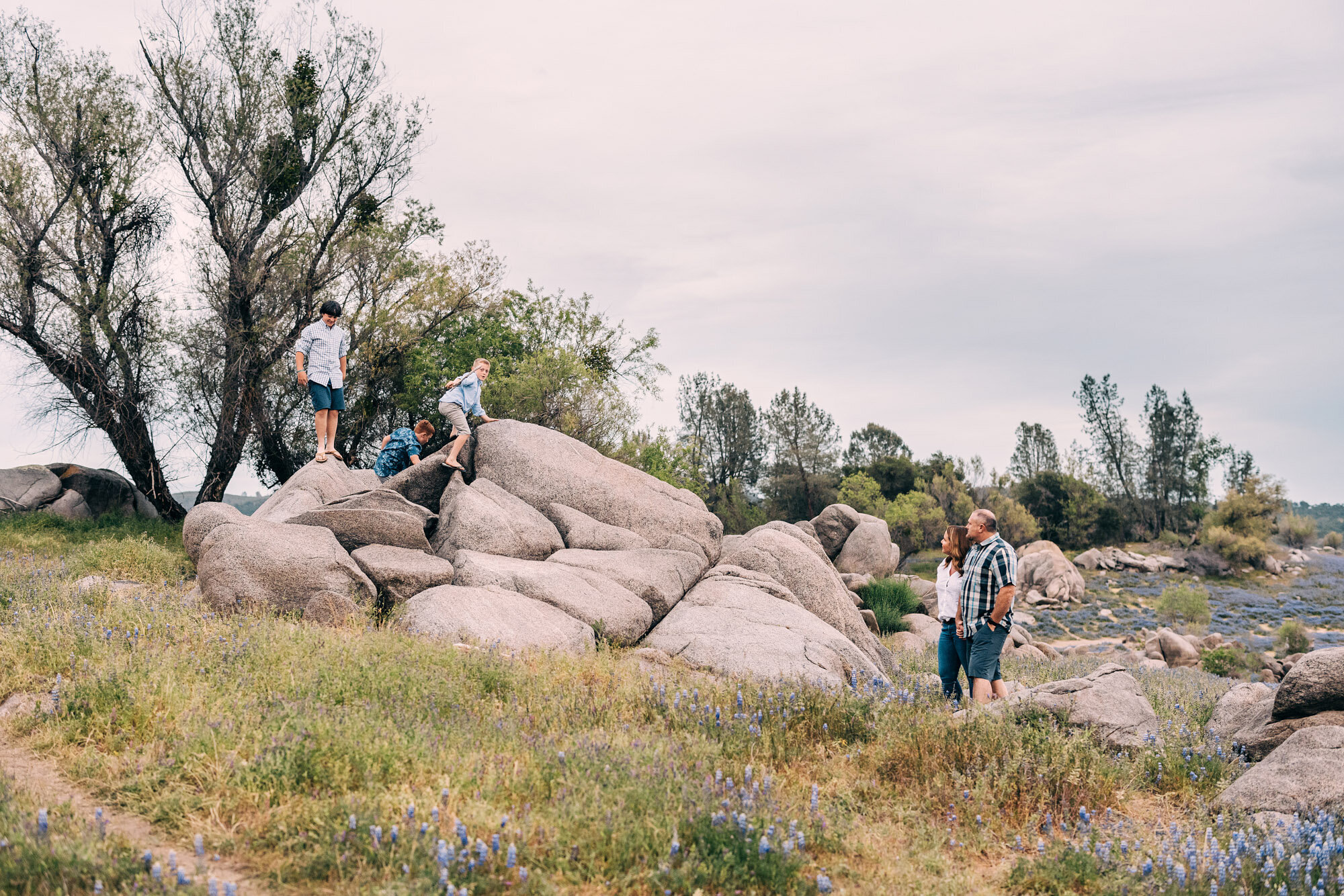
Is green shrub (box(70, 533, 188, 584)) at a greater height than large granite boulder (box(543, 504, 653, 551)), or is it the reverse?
large granite boulder (box(543, 504, 653, 551))

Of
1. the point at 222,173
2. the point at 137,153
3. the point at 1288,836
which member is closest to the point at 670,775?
the point at 1288,836

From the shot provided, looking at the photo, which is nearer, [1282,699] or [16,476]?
[1282,699]

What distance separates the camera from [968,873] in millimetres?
5074

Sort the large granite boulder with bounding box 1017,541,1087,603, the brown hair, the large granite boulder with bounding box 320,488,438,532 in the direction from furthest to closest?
the large granite boulder with bounding box 1017,541,1087,603 < the large granite boulder with bounding box 320,488,438,532 < the brown hair

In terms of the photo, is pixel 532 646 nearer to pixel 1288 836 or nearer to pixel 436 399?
pixel 1288 836

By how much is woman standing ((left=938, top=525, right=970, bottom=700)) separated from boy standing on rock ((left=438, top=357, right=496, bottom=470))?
30.7 ft

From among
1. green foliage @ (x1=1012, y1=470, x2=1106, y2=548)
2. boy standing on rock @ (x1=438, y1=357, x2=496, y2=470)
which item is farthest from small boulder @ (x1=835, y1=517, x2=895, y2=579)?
green foliage @ (x1=1012, y1=470, x2=1106, y2=548)

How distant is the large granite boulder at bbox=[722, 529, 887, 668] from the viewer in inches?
596

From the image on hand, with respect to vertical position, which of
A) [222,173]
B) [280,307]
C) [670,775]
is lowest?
[670,775]

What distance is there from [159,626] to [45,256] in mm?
19980

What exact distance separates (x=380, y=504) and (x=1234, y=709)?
11.7m

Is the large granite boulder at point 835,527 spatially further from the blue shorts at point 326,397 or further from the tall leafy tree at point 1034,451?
the tall leafy tree at point 1034,451

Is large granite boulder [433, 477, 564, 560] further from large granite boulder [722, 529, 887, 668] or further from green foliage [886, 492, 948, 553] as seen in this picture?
green foliage [886, 492, 948, 553]

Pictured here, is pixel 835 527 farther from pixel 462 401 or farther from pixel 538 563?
pixel 538 563
